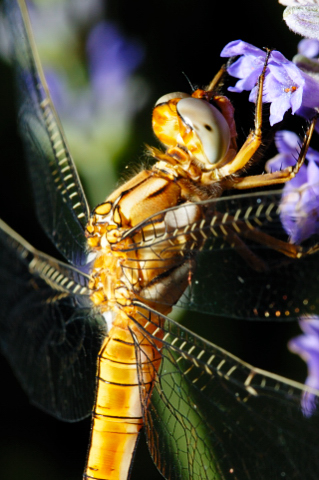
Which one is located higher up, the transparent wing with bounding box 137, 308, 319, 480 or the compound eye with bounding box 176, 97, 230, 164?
the compound eye with bounding box 176, 97, 230, 164

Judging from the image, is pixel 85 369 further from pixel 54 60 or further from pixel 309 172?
pixel 54 60

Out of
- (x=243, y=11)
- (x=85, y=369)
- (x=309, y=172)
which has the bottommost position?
(x=85, y=369)

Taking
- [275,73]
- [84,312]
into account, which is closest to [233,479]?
[84,312]

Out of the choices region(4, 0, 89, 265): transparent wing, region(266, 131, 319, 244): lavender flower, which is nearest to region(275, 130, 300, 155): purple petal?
region(266, 131, 319, 244): lavender flower

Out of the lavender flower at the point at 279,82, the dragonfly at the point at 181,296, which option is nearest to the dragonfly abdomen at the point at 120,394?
the dragonfly at the point at 181,296

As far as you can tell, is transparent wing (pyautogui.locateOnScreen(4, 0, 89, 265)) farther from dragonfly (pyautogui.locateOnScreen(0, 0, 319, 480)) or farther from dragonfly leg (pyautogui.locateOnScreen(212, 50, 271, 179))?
dragonfly leg (pyautogui.locateOnScreen(212, 50, 271, 179))
